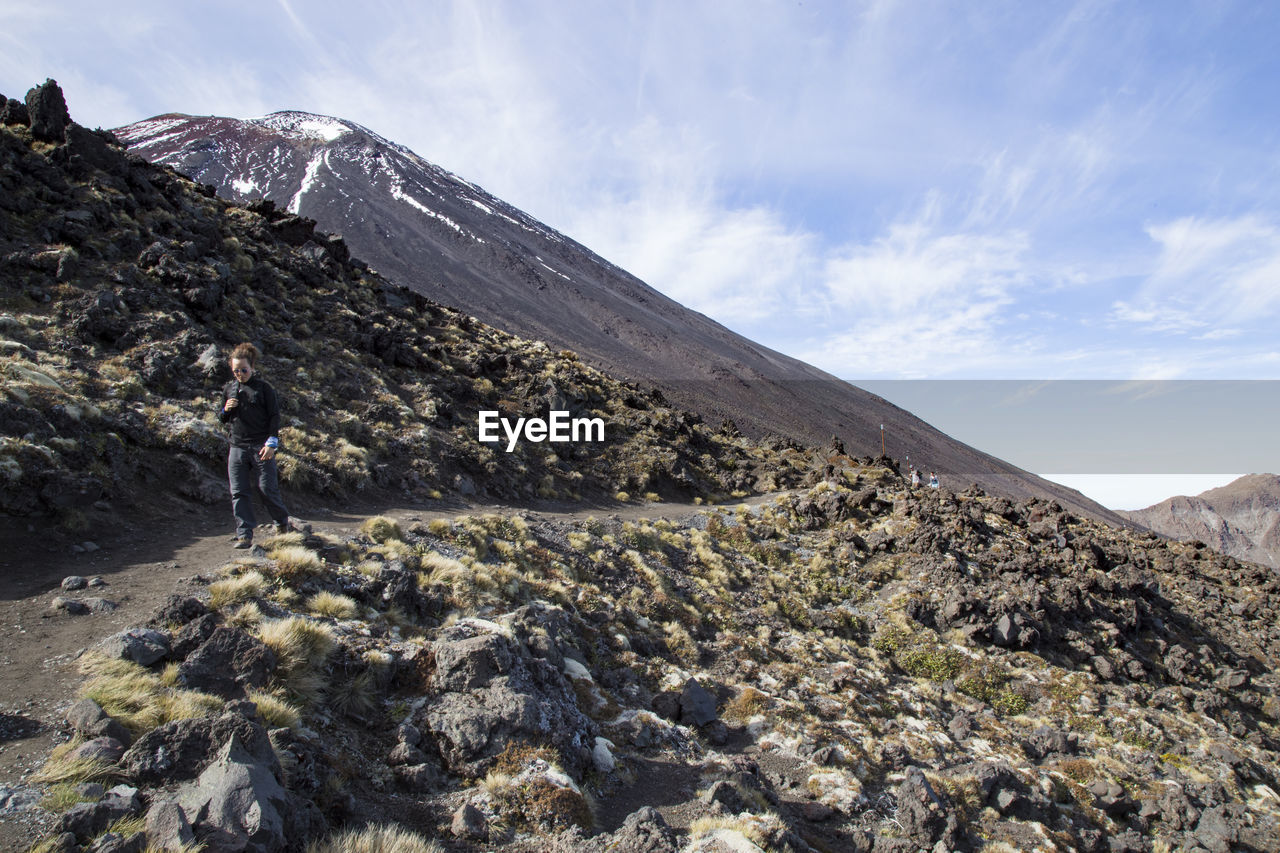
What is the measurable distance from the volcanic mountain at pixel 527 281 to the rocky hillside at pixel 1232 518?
10293 centimetres

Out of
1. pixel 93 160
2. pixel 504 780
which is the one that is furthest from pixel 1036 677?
pixel 93 160

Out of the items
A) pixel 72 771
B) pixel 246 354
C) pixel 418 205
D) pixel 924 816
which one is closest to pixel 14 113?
pixel 246 354

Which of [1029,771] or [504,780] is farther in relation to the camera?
[1029,771]

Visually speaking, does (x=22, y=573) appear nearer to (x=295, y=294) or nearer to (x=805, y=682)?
(x=805, y=682)

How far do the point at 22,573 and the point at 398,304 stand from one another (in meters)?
19.6

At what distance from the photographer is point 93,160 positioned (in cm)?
1795

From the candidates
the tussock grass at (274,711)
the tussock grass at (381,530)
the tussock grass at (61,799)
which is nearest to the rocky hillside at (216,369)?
the tussock grass at (381,530)

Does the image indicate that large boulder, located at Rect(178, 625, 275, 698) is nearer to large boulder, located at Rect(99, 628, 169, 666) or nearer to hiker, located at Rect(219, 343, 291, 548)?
large boulder, located at Rect(99, 628, 169, 666)

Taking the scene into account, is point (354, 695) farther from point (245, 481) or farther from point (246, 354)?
point (246, 354)

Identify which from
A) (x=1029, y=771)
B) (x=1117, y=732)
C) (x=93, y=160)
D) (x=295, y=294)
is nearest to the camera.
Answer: (x=1029, y=771)

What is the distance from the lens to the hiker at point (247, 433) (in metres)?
6.75

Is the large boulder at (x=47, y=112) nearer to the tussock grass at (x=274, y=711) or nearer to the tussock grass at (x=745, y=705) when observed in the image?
the tussock grass at (x=274, y=711)

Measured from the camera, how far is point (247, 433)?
6.81m

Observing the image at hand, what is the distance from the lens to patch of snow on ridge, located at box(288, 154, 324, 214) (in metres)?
68.7
